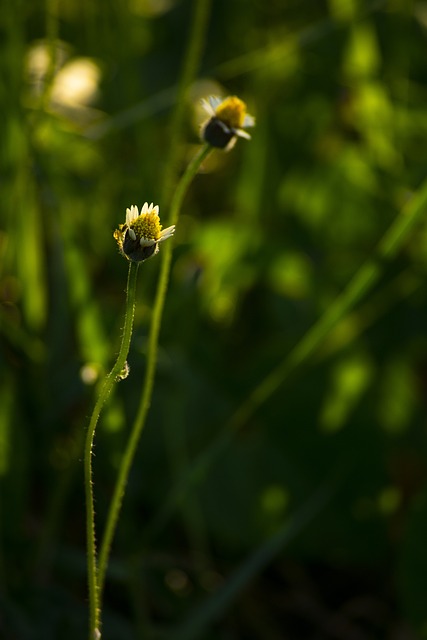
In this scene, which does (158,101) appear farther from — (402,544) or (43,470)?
(402,544)

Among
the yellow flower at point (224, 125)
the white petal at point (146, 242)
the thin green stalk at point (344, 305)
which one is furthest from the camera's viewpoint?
the thin green stalk at point (344, 305)

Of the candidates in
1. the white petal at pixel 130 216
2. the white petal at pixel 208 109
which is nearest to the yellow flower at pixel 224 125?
the white petal at pixel 208 109

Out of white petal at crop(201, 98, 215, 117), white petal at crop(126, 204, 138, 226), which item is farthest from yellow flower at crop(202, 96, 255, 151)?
white petal at crop(126, 204, 138, 226)

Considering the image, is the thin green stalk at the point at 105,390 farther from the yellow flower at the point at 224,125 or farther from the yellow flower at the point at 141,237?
the yellow flower at the point at 224,125

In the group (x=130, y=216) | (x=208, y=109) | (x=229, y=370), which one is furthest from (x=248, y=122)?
(x=229, y=370)

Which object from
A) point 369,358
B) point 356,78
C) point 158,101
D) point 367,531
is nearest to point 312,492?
point 367,531

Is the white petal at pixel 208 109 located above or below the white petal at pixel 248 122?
below

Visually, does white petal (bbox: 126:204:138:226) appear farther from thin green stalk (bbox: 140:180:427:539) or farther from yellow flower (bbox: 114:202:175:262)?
thin green stalk (bbox: 140:180:427:539)
